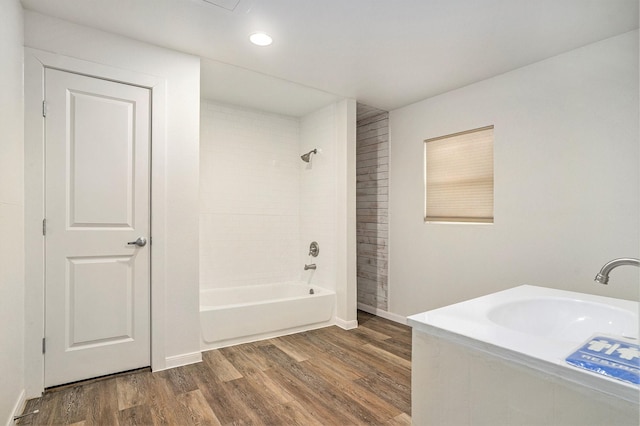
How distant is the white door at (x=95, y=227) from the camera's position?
223 centimetres

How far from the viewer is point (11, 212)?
1847 millimetres

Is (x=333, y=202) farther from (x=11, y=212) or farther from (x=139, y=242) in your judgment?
(x=11, y=212)

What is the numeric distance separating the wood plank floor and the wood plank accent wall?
1.24 m

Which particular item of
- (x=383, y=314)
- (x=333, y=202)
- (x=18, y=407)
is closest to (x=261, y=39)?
(x=333, y=202)

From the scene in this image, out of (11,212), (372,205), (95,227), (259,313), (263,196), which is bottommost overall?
(259,313)

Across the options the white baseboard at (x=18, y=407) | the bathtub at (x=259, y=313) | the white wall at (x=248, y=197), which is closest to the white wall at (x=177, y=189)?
the bathtub at (x=259, y=313)

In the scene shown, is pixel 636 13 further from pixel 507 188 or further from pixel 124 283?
pixel 124 283

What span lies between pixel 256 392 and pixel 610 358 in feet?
6.41

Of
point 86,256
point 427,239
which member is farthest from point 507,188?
point 86,256

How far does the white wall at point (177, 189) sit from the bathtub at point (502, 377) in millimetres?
1928

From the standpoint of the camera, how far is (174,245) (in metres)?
2.60

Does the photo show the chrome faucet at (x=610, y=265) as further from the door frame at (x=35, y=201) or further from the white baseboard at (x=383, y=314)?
the door frame at (x=35, y=201)

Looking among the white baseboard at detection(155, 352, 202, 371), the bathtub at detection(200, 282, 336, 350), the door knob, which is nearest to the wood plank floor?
the white baseboard at detection(155, 352, 202, 371)

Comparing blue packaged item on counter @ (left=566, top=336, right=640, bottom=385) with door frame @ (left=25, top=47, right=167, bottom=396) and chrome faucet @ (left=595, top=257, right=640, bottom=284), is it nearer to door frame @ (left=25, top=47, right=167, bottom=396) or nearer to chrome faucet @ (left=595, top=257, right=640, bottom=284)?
chrome faucet @ (left=595, top=257, right=640, bottom=284)
